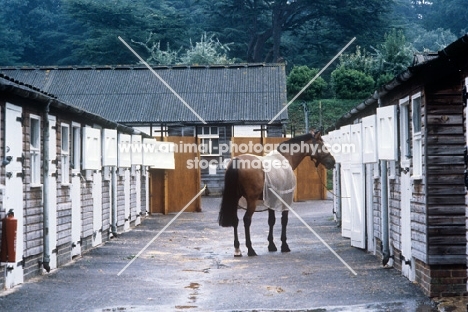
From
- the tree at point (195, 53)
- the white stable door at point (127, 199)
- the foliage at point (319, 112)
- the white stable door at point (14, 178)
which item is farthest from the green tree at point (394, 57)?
the white stable door at point (14, 178)

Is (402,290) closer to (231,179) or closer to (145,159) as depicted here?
(231,179)

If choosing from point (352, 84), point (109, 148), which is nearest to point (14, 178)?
point (109, 148)

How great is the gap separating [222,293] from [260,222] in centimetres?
1484

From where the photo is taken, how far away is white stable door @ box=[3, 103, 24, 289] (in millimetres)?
12305

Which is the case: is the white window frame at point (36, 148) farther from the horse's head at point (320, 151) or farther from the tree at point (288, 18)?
the tree at point (288, 18)

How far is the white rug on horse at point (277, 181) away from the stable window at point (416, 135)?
17.9 feet

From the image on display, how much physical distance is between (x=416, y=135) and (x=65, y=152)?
6899mm

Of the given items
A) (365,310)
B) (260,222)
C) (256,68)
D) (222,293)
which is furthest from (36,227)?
(256,68)

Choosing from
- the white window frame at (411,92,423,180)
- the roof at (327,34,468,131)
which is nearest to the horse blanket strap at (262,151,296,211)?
the roof at (327,34,468,131)

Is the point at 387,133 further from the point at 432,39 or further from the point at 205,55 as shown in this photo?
the point at 432,39

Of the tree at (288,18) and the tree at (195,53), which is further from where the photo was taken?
the tree at (288,18)

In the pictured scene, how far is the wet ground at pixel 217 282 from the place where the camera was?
434 inches

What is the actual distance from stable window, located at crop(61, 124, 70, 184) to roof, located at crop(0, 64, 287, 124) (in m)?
23.4

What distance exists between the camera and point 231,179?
1767 cm
